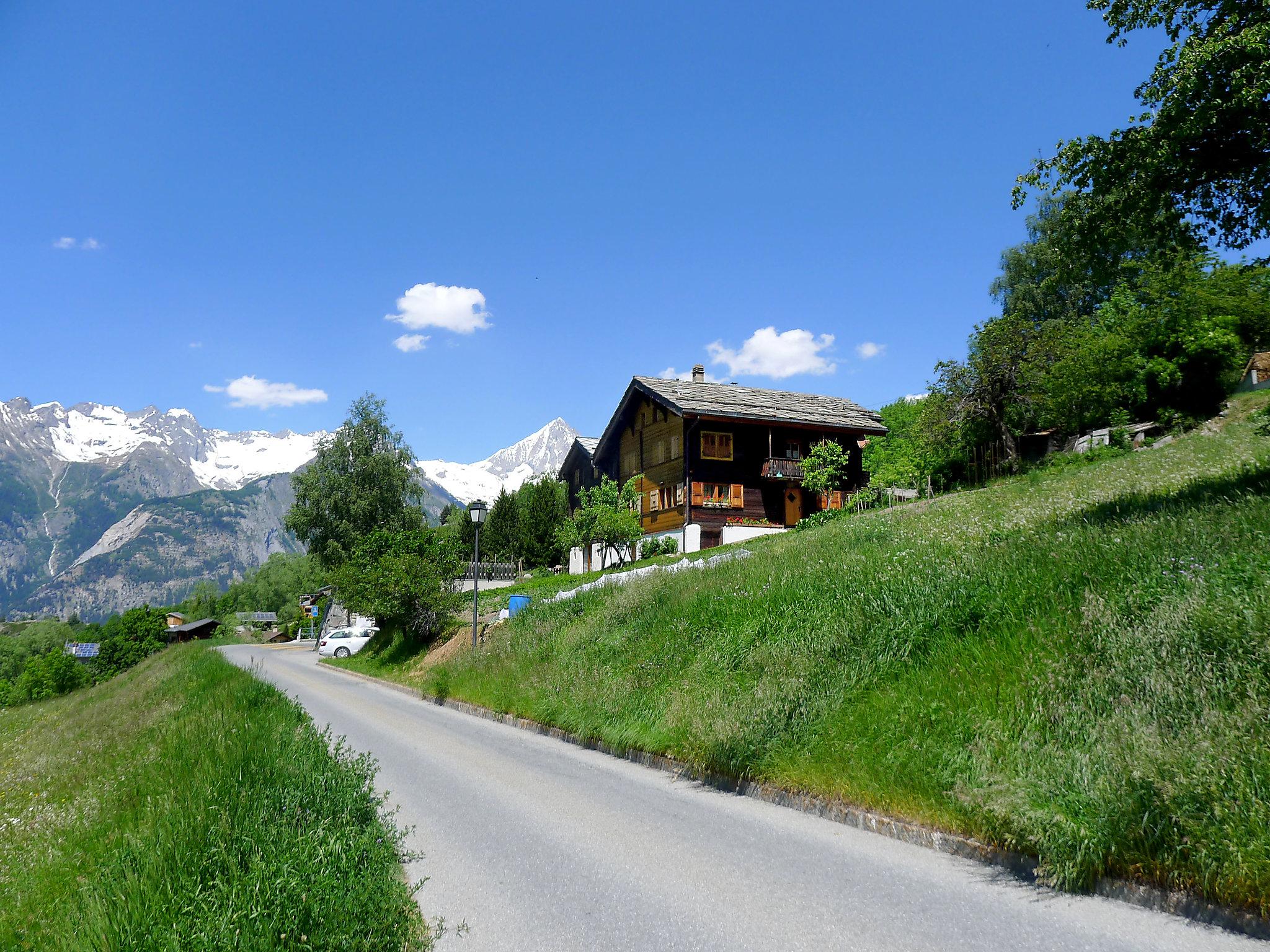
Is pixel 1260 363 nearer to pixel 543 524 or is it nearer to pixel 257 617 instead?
pixel 543 524

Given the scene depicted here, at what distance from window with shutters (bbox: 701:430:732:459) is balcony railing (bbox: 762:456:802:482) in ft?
6.82

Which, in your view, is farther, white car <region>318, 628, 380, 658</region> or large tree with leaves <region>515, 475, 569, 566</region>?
large tree with leaves <region>515, 475, 569, 566</region>

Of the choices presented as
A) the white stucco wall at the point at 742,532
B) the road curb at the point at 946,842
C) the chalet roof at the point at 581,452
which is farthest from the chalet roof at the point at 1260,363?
the chalet roof at the point at 581,452

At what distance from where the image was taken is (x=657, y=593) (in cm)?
1631

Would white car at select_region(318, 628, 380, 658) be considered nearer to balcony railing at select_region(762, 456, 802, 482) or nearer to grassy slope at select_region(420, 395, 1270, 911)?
balcony railing at select_region(762, 456, 802, 482)

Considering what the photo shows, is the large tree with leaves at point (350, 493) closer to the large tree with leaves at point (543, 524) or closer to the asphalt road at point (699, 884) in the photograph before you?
the large tree with leaves at point (543, 524)

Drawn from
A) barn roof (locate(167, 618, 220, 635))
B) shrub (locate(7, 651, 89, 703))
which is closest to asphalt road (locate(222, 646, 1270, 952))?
shrub (locate(7, 651, 89, 703))

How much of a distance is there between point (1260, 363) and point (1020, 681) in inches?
1140

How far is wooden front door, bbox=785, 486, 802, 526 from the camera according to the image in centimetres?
4125

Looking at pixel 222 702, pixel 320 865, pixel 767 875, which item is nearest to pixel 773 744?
pixel 767 875

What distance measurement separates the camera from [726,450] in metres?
40.3

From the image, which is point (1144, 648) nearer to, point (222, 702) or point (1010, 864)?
point (1010, 864)

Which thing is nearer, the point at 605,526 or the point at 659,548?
the point at 605,526

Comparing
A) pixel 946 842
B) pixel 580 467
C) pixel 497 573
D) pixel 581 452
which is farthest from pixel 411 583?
pixel 580 467
